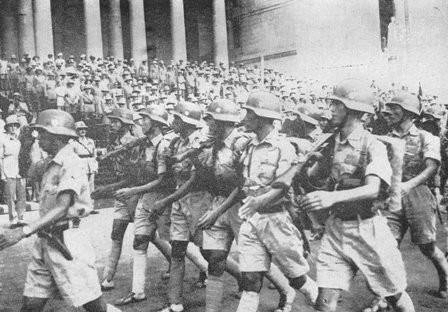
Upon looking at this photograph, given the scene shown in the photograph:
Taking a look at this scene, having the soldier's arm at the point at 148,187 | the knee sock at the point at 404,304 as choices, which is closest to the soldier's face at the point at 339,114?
the knee sock at the point at 404,304

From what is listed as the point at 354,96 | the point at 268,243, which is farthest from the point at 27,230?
the point at 354,96

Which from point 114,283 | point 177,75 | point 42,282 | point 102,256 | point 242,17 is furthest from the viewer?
point 242,17

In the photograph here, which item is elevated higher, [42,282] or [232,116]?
[232,116]

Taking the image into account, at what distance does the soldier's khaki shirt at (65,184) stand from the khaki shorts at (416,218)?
3193 mm

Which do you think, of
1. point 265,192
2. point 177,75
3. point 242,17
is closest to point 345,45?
point 242,17

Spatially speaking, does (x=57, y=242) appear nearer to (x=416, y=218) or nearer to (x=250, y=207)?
(x=250, y=207)

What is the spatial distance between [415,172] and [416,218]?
479 millimetres

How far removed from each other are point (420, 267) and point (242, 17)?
37985 mm

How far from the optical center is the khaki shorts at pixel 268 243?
14.3 ft

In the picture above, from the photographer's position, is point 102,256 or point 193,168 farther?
point 102,256

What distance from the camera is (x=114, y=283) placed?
646 centimetres

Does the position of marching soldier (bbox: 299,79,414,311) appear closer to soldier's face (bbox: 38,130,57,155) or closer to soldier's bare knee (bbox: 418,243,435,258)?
soldier's bare knee (bbox: 418,243,435,258)

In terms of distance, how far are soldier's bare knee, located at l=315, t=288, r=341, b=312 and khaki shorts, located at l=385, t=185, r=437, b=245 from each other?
204 cm

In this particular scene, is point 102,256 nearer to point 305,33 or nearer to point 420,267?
point 420,267
